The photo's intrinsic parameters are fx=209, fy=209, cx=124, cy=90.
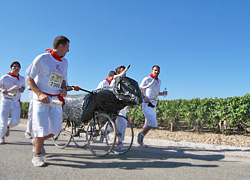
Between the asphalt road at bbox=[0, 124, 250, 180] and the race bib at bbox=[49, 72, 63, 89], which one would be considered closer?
the asphalt road at bbox=[0, 124, 250, 180]

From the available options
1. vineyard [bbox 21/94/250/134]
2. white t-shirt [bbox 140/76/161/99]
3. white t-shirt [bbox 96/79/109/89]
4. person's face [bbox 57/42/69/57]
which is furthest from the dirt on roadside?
person's face [bbox 57/42/69/57]

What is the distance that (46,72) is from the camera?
365 cm

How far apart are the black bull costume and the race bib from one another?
2.87 ft

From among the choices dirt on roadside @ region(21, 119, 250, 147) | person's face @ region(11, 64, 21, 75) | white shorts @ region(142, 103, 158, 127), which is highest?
person's face @ region(11, 64, 21, 75)

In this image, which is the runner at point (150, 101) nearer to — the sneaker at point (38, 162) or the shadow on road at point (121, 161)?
the shadow on road at point (121, 161)

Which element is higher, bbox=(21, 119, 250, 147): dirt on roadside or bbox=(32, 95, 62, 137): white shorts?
bbox=(32, 95, 62, 137): white shorts

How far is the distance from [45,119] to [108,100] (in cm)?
137

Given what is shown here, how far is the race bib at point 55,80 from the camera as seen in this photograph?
3710mm

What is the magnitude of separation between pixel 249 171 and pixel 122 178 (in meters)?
2.24

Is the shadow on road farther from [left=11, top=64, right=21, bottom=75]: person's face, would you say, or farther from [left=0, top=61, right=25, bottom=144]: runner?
[left=11, top=64, right=21, bottom=75]: person's face

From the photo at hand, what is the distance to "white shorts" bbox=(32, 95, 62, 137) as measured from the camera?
11.6 ft

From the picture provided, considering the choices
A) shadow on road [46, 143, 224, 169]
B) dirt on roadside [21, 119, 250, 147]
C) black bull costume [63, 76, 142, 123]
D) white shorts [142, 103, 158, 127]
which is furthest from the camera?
dirt on roadside [21, 119, 250, 147]

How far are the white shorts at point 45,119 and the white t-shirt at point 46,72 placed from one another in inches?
10.2

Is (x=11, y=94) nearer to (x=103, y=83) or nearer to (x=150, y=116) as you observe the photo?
(x=103, y=83)
